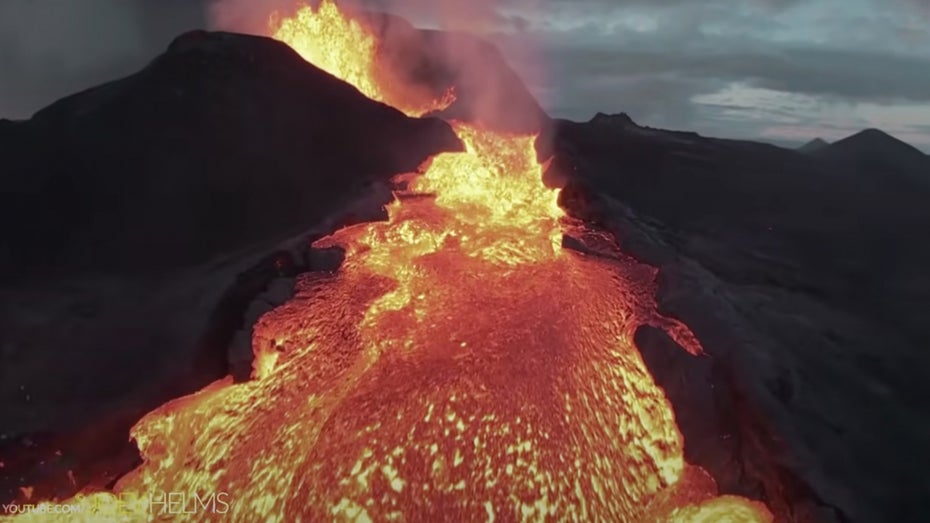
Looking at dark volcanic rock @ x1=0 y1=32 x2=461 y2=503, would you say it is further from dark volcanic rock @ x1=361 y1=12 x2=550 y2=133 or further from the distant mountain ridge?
the distant mountain ridge

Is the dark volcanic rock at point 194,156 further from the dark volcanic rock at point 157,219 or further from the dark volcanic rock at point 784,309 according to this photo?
the dark volcanic rock at point 784,309

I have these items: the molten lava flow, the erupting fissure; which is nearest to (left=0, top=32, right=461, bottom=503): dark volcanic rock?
the erupting fissure

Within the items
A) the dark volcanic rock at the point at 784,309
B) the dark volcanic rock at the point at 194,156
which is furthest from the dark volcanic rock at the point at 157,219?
the dark volcanic rock at the point at 784,309

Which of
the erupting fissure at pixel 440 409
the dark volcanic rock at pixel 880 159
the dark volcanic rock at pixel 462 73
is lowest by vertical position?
the erupting fissure at pixel 440 409

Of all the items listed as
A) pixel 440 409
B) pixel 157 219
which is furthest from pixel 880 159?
pixel 157 219

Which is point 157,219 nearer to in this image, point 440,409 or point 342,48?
point 440,409
